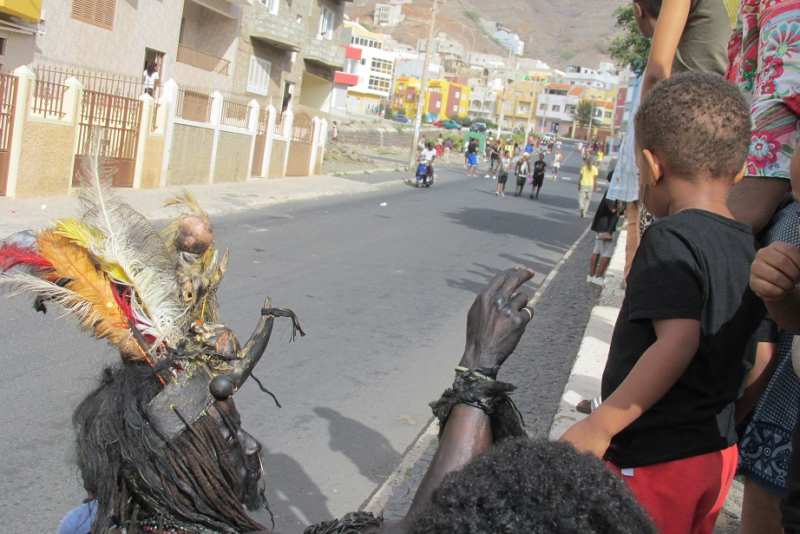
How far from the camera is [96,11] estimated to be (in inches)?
711

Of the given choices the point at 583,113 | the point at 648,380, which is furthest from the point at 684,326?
the point at 583,113

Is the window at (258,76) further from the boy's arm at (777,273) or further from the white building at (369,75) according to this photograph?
the white building at (369,75)

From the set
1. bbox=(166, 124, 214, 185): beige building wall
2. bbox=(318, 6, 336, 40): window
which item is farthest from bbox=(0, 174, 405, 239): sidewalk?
bbox=(318, 6, 336, 40): window

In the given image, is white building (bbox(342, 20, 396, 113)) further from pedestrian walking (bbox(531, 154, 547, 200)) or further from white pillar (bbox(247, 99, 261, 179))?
white pillar (bbox(247, 99, 261, 179))

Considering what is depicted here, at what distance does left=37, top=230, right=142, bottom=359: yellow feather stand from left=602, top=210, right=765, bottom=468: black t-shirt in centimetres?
128

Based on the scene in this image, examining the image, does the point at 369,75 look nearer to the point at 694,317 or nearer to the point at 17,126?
the point at 17,126

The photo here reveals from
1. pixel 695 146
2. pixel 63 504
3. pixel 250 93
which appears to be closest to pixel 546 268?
pixel 63 504

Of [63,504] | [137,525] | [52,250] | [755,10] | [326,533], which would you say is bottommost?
[63,504]

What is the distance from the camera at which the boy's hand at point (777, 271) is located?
1593 mm

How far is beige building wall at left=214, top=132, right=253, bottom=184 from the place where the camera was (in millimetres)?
19250

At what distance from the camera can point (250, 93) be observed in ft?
90.2

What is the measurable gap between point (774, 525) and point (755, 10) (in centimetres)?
173

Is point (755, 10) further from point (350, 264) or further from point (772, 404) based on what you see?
point (350, 264)

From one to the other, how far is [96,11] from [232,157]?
187 inches
